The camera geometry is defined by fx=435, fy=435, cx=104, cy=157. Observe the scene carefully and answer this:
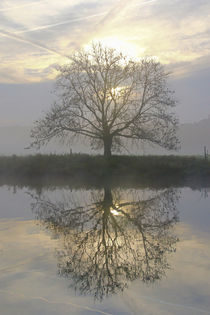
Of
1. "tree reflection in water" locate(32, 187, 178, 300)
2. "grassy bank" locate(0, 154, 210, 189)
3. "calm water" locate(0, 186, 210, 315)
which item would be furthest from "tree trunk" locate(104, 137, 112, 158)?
"calm water" locate(0, 186, 210, 315)

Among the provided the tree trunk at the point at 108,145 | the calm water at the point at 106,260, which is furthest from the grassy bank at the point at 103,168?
the calm water at the point at 106,260

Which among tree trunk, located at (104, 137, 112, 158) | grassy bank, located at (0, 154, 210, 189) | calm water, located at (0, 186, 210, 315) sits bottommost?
calm water, located at (0, 186, 210, 315)

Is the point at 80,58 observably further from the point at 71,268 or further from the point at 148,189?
the point at 71,268

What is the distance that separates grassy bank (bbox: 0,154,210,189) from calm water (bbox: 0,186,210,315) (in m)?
17.3

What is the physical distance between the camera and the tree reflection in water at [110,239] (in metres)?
7.54

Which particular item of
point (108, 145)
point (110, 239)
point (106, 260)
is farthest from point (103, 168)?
point (106, 260)

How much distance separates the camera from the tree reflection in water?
754cm

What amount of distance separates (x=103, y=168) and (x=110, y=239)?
24175 millimetres

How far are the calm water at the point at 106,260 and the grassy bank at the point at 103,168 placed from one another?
17255 mm

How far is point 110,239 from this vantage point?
10.5 m

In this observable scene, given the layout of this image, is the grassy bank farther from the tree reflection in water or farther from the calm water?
the calm water

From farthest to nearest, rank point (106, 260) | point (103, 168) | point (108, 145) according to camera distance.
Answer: point (108, 145), point (103, 168), point (106, 260)

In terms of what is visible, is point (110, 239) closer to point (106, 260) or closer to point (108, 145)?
point (106, 260)

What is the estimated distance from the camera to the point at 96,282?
7.24m
